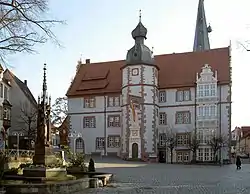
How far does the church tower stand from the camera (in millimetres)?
56906

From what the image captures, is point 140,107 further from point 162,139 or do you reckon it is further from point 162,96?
point 162,139

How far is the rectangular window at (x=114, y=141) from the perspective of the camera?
61250 millimetres

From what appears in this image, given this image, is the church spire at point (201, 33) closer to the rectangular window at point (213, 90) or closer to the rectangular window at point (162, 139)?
the rectangular window at point (213, 90)

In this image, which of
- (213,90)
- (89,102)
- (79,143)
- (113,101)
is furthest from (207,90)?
(79,143)

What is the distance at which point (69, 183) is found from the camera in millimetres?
16719

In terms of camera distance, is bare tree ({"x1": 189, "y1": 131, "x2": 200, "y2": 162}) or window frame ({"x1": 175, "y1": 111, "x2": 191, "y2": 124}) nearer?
bare tree ({"x1": 189, "y1": 131, "x2": 200, "y2": 162})

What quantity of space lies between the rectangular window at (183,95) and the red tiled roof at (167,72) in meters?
0.94

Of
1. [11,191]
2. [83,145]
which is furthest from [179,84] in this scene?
[11,191]

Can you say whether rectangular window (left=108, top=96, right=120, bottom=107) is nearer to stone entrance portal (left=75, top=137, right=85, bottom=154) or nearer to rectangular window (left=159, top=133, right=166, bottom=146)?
stone entrance portal (left=75, top=137, right=85, bottom=154)

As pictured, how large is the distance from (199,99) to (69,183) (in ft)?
144

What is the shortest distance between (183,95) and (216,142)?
875 centimetres

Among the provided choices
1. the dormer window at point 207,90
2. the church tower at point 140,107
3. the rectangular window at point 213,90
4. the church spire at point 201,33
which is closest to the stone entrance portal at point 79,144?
the church tower at point 140,107

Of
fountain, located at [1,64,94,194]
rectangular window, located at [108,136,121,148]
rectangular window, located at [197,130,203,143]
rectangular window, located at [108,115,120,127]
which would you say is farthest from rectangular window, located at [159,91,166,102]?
fountain, located at [1,64,94,194]

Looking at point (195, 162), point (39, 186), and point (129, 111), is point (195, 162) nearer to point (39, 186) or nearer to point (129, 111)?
point (129, 111)
